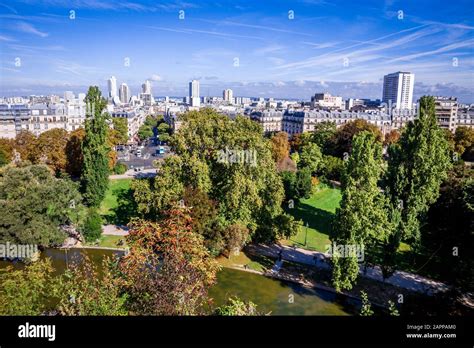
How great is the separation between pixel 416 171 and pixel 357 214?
23.3 feet

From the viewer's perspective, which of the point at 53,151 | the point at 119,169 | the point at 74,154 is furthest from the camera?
the point at 119,169

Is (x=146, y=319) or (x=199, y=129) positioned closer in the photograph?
(x=146, y=319)

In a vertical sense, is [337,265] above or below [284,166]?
below

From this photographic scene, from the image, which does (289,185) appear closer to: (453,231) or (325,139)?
(453,231)

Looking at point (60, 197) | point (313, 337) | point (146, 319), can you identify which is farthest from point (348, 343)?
point (60, 197)

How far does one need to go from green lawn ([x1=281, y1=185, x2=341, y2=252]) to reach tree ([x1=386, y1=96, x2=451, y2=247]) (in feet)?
15.3

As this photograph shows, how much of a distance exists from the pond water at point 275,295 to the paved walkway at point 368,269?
3.09m

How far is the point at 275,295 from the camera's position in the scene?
2048cm

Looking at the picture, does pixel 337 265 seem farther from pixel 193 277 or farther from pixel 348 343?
pixel 348 343

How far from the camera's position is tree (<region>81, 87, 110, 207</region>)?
30.3m

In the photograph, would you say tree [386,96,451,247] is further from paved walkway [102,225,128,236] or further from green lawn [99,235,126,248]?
paved walkway [102,225,128,236]

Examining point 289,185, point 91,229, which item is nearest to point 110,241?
point 91,229

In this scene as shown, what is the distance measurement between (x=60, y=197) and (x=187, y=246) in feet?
49.3

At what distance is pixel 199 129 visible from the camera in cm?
2612
